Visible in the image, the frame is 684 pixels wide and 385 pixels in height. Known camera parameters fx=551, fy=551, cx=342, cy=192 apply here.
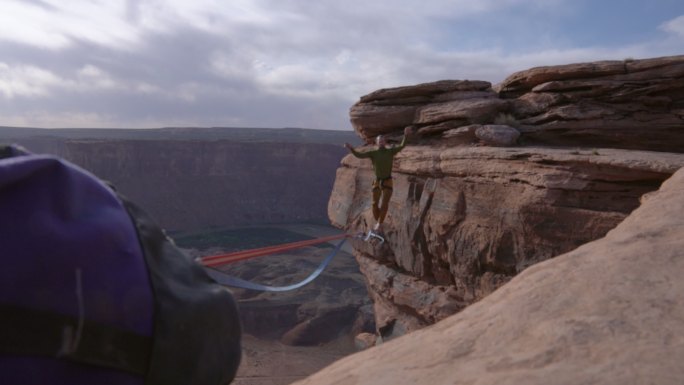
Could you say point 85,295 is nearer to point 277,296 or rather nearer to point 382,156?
point 382,156

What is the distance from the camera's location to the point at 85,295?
4.00 ft

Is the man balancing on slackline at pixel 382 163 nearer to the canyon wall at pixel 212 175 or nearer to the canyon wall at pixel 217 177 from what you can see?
the canyon wall at pixel 217 177

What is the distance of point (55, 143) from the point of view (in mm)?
58781

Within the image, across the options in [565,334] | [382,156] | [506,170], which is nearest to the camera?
[565,334]

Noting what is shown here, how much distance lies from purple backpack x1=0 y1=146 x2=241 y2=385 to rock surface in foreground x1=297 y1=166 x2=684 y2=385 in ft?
4.82

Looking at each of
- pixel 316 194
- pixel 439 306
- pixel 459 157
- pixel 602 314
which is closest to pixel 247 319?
pixel 439 306

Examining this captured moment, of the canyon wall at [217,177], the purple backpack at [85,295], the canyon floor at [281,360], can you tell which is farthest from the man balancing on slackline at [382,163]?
the canyon wall at [217,177]

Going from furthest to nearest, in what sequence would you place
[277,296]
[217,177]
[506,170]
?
[217,177], [277,296], [506,170]

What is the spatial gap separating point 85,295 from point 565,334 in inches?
86.9

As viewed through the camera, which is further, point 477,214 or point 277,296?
point 277,296

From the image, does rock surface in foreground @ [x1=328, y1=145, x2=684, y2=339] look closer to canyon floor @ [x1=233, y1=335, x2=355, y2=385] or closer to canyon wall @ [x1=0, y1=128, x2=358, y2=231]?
canyon floor @ [x1=233, y1=335, x2=355, y2=385]

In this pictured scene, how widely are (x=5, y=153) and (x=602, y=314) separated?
8.82 feet

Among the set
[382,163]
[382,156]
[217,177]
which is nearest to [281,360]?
[382,163]

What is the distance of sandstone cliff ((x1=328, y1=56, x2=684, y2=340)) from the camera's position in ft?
31.6
